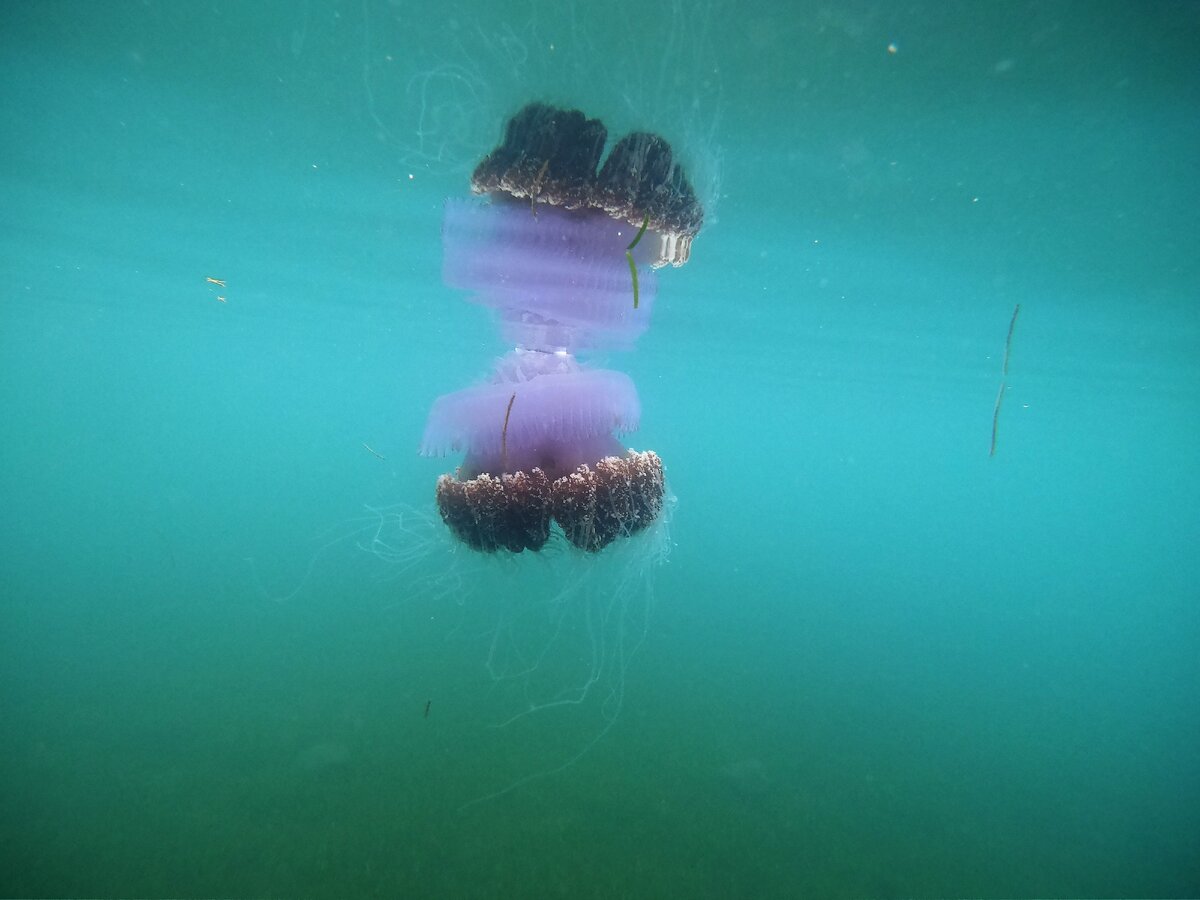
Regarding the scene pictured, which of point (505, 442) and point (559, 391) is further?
point (559, 391)

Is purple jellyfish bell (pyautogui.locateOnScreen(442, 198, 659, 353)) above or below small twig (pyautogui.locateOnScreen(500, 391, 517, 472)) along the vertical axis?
above

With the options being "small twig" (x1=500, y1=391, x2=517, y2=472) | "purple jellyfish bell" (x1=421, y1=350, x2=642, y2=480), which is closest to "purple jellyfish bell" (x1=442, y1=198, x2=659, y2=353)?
"purple jellyfish bell" (x1=421, y1=350, x2=642, y2=480)

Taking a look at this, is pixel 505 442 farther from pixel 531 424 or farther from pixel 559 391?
pixel 559 391

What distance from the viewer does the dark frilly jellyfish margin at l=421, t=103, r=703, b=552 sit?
333cm

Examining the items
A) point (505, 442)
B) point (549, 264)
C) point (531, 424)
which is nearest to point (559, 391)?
point (531, 424)

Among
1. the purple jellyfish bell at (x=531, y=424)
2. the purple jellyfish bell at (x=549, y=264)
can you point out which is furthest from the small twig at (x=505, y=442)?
the purple jellyfish bell at (x=549, y=264)

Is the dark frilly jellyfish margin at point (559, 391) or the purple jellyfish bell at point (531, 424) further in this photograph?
the purple jellyfish bell at point (531, 424)

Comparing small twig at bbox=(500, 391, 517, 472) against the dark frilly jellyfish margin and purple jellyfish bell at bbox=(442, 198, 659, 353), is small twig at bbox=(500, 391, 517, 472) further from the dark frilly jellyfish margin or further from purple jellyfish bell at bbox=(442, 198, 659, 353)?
purple jellyfish bell at bbox=(442, 198, 659, 353)

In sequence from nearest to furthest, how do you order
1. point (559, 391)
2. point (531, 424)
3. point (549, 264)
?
1. point (531, 424)
2. point (559, 391)
3. point (549, 264)

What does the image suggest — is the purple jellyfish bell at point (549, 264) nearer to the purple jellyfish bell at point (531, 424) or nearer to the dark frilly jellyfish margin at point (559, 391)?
the dark frilly jellyfish margin at point (559, 391)

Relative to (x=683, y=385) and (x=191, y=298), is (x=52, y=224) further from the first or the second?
(x=683, y=385)

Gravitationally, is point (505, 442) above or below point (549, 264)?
below

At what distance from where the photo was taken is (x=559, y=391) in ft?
12.5

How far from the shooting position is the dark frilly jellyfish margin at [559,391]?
131 inches
